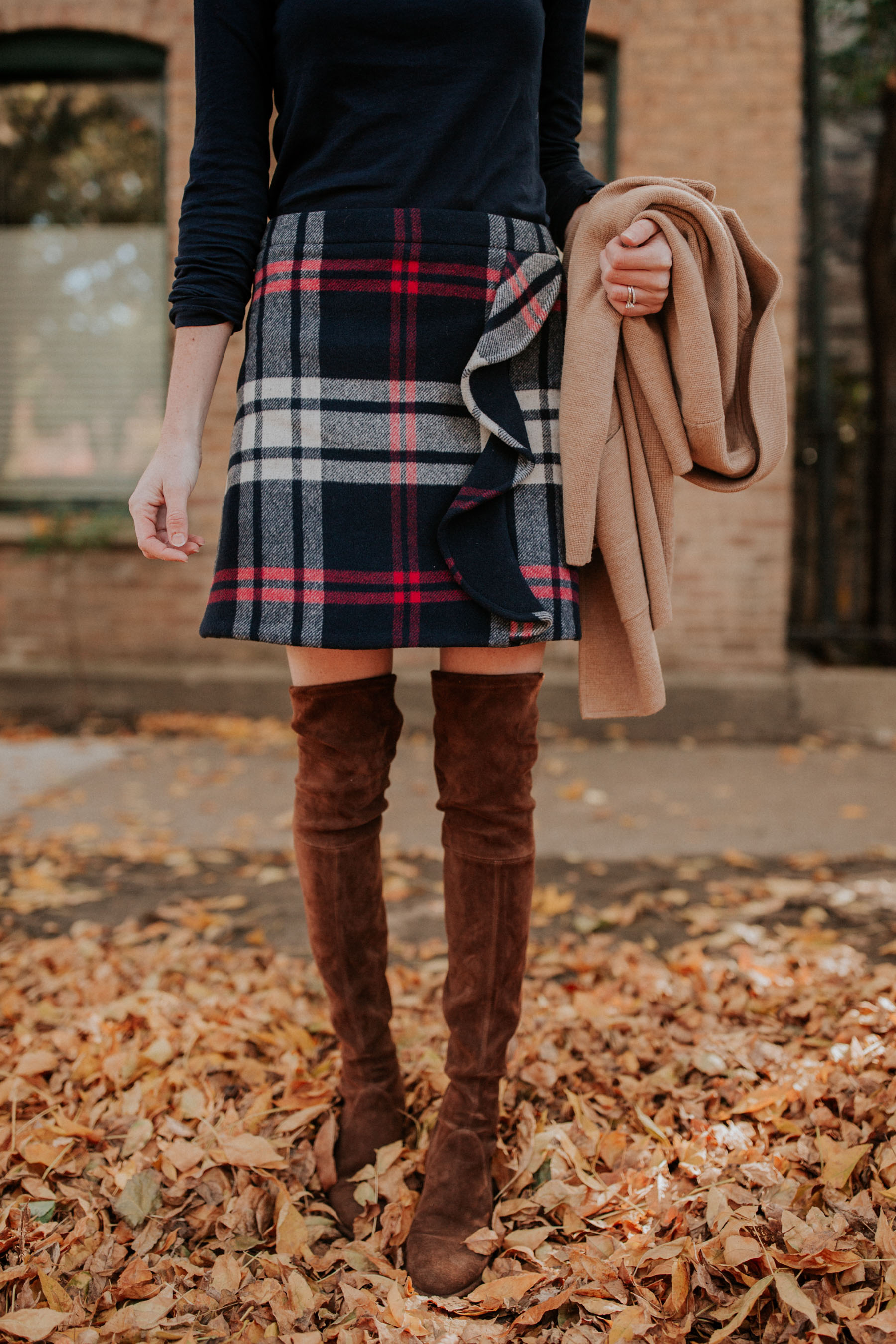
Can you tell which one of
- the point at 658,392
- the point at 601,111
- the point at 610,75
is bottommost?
the point at 658,392

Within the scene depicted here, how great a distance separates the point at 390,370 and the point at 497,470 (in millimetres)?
202

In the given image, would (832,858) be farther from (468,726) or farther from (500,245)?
(500,245)

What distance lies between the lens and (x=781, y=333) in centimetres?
450

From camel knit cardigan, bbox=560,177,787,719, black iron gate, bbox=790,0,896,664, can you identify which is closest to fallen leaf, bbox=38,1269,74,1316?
camel knit cardigan, bbox=560,177,787,719

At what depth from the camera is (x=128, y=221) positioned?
5.26 metres

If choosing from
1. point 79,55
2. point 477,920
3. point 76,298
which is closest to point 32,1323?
point 477,920

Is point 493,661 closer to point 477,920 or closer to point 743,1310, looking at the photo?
point 477,920

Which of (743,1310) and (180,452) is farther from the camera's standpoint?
(180,452)

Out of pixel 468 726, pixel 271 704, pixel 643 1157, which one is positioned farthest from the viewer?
pixel 271 704

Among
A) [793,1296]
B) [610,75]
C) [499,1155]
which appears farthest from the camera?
[610,75]

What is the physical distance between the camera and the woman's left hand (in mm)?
1259

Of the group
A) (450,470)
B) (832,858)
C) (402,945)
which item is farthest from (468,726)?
(832,858)

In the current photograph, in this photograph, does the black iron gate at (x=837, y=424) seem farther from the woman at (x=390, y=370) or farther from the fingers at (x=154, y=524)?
the fingers at (x=154, y=524)

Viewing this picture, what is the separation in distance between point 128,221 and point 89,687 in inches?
105
